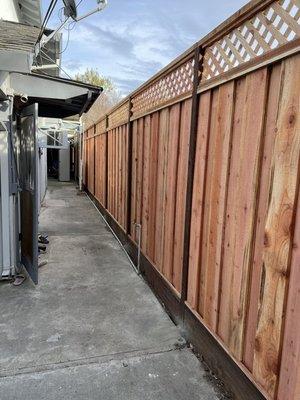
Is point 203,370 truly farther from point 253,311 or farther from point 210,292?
point 253,311

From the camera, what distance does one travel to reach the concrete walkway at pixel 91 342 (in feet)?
7.26

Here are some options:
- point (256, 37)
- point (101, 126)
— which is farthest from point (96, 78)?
point (256, 37)

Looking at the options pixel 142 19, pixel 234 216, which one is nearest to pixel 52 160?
pixel 142 19

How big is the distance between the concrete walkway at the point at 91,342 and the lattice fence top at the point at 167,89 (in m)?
2.25

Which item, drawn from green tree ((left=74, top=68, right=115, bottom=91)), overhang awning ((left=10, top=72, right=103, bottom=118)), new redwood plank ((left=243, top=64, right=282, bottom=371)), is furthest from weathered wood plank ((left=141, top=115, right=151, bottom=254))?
green tree ((left=74, top=68, right=115, bottom=91))

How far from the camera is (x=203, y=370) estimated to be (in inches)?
96.3

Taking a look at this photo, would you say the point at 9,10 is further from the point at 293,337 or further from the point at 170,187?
the point at 293,337

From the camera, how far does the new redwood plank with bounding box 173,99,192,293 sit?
2.99 meters

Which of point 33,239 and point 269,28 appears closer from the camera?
point 269,28

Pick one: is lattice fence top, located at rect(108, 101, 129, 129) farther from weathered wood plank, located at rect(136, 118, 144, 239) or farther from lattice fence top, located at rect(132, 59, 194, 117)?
weathered wood plank, located at rect(136, 118, 144, 239)

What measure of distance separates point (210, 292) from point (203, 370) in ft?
1.91

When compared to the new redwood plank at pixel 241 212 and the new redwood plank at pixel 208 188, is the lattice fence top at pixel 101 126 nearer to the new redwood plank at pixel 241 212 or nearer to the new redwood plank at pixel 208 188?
the new redwood plank at pixel 208 188

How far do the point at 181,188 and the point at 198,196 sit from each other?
17.0 inches

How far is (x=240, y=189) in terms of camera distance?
208 cm
